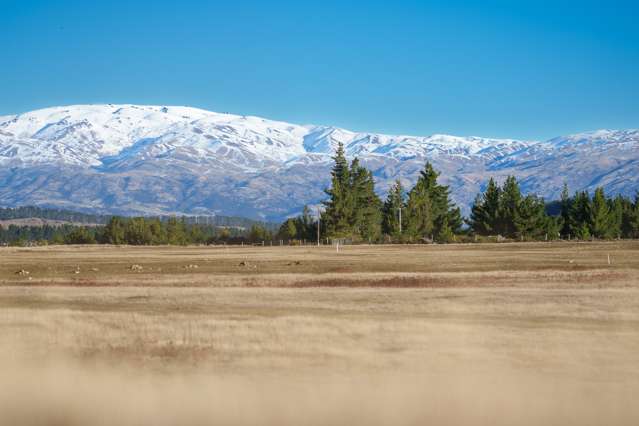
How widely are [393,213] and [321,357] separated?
130349mm

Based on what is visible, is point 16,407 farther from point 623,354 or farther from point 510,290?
point 510,290

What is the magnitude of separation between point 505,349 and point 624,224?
548ft

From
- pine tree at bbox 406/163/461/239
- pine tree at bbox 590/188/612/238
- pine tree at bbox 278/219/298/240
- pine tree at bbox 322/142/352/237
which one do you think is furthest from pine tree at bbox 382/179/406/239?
pine tree at bbox 590/188/612/238

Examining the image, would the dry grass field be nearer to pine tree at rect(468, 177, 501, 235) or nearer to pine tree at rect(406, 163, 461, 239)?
pine tree at rect(406, 163, 461, 239)

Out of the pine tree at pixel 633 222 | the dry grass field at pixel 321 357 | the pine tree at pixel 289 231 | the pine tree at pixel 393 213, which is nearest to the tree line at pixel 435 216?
the pine tree at pixel 393 213

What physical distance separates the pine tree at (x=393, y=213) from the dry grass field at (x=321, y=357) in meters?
107

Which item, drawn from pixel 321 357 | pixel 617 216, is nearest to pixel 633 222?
pixel 617 216

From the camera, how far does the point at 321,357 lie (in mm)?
24062

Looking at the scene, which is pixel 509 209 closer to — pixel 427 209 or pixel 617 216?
pixel 427 209

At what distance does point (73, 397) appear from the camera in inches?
793

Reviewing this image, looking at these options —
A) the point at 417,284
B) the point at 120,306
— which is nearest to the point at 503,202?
the point at 417,284

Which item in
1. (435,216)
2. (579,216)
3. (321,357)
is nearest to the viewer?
(321,357)

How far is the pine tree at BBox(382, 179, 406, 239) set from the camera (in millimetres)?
151125

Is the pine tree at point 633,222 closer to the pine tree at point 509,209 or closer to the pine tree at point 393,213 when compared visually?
the pine tree at point 509,209
